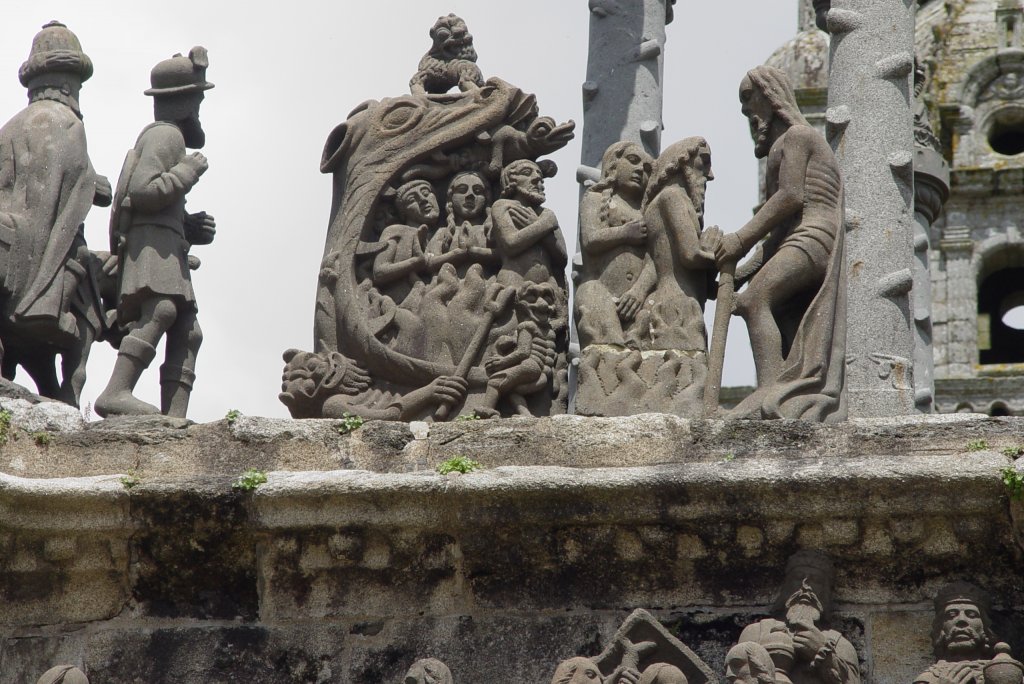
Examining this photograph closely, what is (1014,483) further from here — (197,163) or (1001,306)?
(1001,306)

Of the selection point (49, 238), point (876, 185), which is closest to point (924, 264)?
point (876, 185)

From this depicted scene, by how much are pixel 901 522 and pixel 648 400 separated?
1372 millimetres

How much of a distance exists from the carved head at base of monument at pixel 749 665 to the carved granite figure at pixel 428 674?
1066mm

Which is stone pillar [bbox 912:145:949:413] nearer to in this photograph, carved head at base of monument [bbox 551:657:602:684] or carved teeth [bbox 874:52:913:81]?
carved teeth [bbox 874:52:913:81]

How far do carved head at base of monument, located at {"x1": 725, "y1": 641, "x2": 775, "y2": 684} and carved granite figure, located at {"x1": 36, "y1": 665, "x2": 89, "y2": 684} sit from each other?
250cm

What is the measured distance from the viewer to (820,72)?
28172 millimetres

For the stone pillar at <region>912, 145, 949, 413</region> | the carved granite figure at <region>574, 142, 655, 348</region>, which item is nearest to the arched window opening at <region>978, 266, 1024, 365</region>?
the stone pillar at <region>912, 145, 949, 413</region>

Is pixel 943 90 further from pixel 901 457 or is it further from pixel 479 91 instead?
pixel 901 457

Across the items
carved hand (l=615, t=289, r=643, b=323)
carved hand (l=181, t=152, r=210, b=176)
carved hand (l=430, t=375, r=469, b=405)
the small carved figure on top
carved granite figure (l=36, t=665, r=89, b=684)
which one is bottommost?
carved granite figure (l=36, t=665, r=89, b=684)

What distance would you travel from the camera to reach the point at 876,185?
13758 mm

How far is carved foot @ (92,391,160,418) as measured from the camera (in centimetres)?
1199

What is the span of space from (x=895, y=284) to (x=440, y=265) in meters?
2.42

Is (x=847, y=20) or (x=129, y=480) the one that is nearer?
(x=129, y=480)

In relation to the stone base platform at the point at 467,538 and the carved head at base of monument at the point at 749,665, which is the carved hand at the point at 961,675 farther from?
the carved head at base of monument at the point at 749,665
